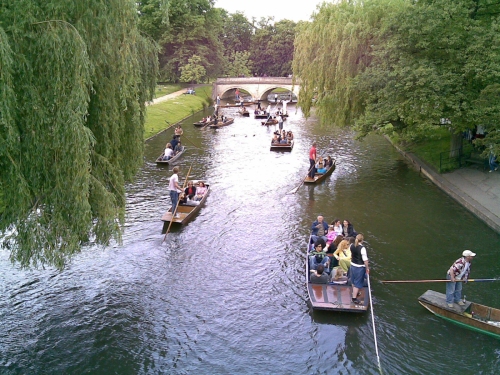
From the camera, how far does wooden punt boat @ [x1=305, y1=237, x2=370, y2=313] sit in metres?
12.4

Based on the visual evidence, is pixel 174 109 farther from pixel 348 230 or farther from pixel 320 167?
pixel 348 230

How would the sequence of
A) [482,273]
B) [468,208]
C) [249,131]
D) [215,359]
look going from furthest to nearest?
[249,131], [468,208], [482,273], [215,359]

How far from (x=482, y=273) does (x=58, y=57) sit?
1343 centimetres

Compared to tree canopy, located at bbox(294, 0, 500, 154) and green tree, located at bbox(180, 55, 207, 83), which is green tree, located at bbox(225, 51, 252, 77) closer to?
green tree, located at bbox(180, 55, 207, 83)

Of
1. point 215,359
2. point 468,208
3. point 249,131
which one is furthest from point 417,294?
point 249,131

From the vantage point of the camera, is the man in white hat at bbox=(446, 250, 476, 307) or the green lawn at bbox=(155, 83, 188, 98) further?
the green lawn at bbox=(155, 83, 188, 98)

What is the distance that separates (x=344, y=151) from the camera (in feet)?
106

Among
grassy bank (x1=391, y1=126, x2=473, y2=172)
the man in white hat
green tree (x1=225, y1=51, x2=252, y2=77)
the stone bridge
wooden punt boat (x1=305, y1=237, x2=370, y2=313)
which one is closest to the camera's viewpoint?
the man in white hat

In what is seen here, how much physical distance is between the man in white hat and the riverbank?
702 centimetres

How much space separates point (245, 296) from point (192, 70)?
169ft

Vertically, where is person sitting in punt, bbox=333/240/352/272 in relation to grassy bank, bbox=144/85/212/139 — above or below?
below

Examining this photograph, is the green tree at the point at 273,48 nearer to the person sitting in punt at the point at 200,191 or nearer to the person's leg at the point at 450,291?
the person sitting in punt at the point at 200,191

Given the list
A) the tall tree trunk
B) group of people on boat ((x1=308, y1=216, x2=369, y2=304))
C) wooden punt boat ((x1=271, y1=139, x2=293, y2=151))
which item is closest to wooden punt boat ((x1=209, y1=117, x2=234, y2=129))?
wooden punt boat ((x1=271, y1=139, x2=293, y2=151))

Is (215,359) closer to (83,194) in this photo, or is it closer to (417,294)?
(83,194)
